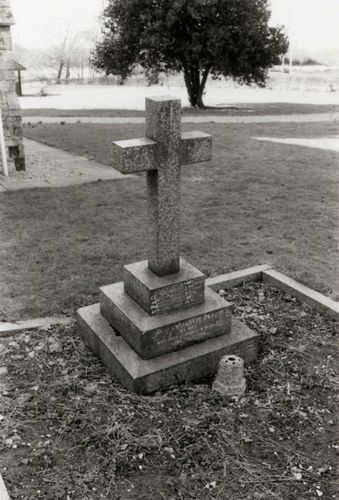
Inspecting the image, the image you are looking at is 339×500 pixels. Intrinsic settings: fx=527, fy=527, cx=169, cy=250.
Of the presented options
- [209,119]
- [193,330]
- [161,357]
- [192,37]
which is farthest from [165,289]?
[192,37]

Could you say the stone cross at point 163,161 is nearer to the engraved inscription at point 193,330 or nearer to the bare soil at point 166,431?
the engraved inscription at point 193,330

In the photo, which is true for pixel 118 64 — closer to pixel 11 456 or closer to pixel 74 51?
pixel 11 456

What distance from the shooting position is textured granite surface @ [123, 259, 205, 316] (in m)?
4.25

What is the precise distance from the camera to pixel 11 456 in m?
3.49

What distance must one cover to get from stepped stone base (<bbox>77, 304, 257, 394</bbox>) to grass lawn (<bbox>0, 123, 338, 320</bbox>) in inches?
39.4

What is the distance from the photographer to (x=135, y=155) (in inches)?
155

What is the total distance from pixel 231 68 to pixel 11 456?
2459 cm

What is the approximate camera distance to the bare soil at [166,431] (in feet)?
10.8

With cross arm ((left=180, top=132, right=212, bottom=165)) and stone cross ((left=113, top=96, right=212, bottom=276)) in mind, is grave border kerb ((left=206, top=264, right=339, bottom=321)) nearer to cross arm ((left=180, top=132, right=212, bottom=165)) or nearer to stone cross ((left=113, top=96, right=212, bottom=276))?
stone cross ((left=113, top=96, right=212, bottom=276))

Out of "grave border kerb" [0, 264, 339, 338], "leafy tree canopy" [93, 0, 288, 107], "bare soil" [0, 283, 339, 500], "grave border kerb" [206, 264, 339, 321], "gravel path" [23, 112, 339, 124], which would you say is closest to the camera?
"bare soil" [0, 283, 339, 500]

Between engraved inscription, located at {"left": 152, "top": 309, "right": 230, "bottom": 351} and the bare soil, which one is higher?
engraved inscription, located at {"left": 152, "top": 309, "right": 230, "bottom": 351}

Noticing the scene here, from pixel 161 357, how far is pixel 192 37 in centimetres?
2207

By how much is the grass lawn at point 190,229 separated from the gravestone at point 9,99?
1692mm

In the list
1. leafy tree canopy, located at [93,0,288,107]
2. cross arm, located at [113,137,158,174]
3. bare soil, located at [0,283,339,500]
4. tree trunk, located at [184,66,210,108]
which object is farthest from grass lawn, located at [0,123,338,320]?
tree trunk, located at [184,66,210,108]
